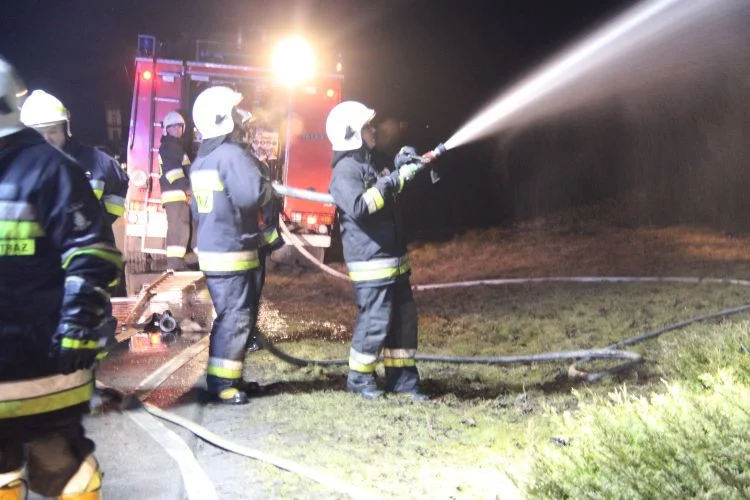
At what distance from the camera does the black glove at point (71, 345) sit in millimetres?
2580

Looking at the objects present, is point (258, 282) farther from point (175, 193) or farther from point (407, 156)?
point (175, 193)

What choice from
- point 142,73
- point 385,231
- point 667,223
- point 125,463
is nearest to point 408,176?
point 385,231

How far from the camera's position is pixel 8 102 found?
2.67m

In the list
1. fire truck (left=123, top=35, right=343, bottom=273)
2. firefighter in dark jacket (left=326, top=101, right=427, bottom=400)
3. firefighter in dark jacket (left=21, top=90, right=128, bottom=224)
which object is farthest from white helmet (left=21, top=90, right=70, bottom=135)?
fire truck (left=123, top=35, right=343, bottom=273)

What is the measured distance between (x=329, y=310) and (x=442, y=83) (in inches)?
724

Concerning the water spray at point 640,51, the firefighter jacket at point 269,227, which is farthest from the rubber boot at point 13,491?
the water spray at point 640,51

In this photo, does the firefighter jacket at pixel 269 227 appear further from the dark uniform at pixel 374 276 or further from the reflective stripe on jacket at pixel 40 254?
the reflective stripe on jacket at pixel 40 254

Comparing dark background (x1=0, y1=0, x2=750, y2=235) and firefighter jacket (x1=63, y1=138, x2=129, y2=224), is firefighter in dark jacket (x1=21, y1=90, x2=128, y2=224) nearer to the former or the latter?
firefighter jacket (x1=63, y1=138, x2=129, y2=224)

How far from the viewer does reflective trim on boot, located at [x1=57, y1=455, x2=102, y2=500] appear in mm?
2725

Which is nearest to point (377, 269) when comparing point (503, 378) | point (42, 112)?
point (503, 378)

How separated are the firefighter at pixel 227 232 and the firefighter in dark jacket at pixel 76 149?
0.87 meters

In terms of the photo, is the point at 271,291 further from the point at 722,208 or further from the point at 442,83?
the point at 442,83

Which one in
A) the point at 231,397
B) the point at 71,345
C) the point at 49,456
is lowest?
the point at 231,397

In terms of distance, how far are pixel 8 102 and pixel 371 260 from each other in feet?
9.07
